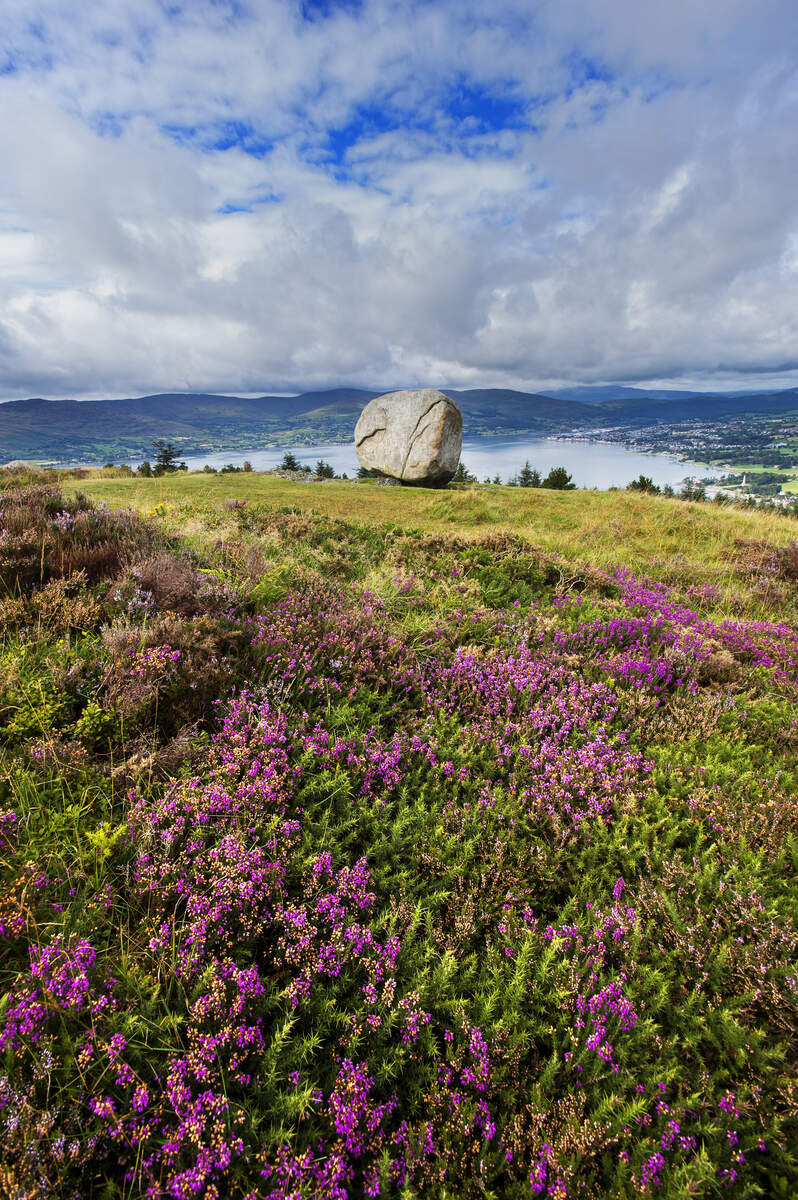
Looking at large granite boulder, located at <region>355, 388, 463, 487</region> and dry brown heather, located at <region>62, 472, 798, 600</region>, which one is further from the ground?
large granite boulder, located at <region>355, 388, 463, 487</region>

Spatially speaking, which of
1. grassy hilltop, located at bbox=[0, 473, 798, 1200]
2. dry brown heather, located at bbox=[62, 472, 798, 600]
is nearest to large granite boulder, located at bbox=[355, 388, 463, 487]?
dry brown heather, located at bbox=[62, 472, 798, 600]

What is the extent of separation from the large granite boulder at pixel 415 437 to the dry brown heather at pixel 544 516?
285 cm

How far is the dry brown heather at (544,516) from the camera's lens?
10.4 metres

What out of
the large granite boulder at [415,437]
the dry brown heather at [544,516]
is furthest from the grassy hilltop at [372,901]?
the large granite boulder at [415,437]

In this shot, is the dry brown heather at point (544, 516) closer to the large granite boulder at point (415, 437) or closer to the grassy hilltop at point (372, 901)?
the large granite boulder at point (415, 437)

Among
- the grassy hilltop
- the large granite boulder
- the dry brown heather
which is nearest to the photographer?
the grassy hilltop

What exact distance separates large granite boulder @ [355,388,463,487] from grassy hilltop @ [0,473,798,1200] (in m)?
25.5

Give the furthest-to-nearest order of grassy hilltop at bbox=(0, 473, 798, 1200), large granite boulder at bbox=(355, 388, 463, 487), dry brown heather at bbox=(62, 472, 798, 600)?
large granite boulder at bbox=(355, 388, 463, 487) < dry brown heather at bbox=(62, 472, 798, 600) < grassy hilltop at bbox=(0, 473, 798, 1200)

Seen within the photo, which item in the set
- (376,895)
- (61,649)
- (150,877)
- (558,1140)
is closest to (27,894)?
(150,877)

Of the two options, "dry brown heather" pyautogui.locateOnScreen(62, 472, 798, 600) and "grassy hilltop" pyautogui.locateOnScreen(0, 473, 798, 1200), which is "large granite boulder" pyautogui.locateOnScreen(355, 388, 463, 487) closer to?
→ "dry brown heather" pyautogui.locateOnScreen(62, 472, 798, 600)

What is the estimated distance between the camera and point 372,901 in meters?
2.63

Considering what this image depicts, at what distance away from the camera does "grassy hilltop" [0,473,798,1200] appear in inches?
71.3

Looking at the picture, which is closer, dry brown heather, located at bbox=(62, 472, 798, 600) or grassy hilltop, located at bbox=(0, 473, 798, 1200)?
grassy hilltop, located at bbox=(0, 473, 798, 1200)

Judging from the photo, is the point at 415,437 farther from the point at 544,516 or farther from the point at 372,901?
the point at 372,901
